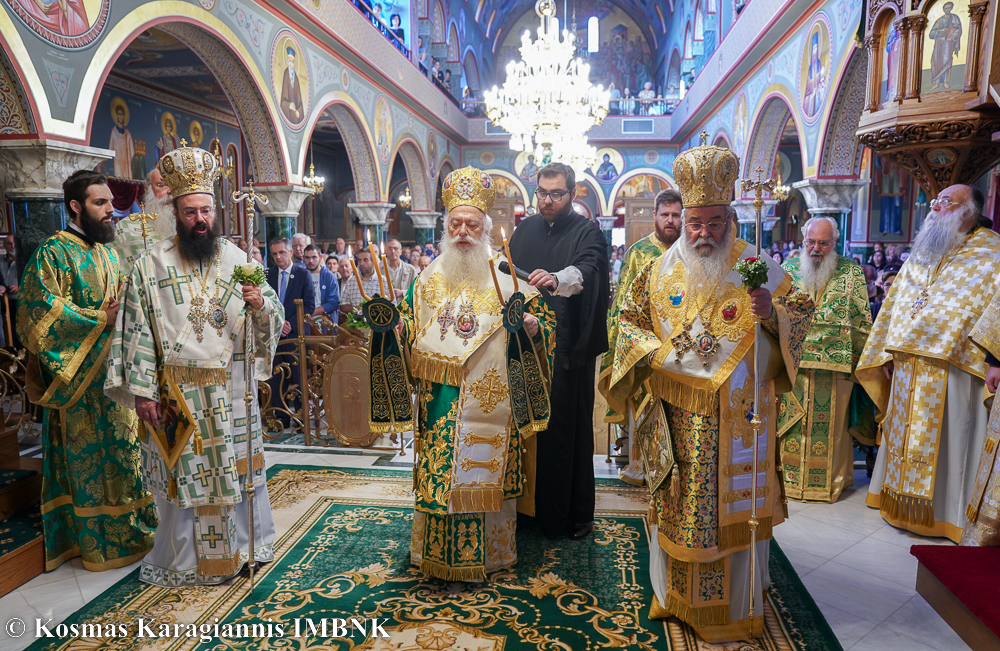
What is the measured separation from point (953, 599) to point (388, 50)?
12796 millimetres

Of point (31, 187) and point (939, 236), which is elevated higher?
point (31, 187)

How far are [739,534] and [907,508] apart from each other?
1829mm

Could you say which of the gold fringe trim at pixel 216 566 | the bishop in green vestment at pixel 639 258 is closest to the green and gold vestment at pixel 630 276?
the bishop in green vestment at pixel 639 258

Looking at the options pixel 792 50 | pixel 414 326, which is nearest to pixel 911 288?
pixel 414 326

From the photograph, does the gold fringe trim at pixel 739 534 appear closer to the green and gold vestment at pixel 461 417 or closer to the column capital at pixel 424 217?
the green and gold vestment at pixel 461 417

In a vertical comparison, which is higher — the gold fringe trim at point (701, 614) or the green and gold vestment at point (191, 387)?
the green and gold vestment at point (191, 387)

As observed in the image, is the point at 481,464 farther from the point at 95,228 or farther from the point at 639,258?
the point at 95,228

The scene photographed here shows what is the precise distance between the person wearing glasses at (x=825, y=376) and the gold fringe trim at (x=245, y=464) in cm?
330

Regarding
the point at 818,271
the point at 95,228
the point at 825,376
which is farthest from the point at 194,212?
the point at 825,376

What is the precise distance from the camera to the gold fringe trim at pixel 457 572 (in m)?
3.07

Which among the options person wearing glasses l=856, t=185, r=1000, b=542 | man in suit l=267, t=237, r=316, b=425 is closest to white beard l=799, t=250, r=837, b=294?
person wearing glasses l=856, t=185, r=1000, b=542

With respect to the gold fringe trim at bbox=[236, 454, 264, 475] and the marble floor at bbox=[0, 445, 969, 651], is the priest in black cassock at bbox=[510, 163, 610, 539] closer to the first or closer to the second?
the marble floor at bbox=[0, 445, 969, 651]

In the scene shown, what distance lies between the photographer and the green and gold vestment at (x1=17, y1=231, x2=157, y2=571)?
319 cm

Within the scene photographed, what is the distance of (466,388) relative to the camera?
3045mm
